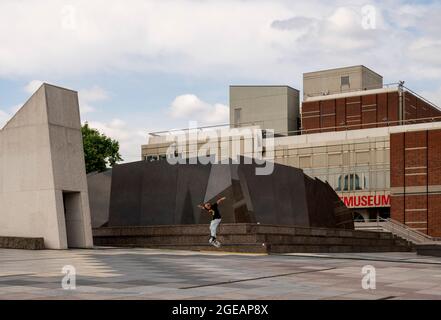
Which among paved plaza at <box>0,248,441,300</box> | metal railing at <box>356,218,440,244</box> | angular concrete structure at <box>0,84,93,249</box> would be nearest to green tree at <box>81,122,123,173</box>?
metal railing at <box>356,218,440,244</box>

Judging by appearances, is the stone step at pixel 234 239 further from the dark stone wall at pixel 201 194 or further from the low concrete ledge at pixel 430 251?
the low concrete ledge at pixel 430 251

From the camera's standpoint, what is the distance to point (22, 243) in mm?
27078

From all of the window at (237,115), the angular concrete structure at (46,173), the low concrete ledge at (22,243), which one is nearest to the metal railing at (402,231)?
the angular concrete structure at (46,173)

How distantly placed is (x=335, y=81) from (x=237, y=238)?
238 ft

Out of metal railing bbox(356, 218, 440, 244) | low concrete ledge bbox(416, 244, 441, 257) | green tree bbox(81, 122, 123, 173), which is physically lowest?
metal railing bbox(356, 218, 440, 244)

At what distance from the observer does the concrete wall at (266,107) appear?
97625 millimetres

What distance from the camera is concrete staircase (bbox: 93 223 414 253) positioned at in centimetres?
2741

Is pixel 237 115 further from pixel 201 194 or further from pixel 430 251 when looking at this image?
pixel 201 194

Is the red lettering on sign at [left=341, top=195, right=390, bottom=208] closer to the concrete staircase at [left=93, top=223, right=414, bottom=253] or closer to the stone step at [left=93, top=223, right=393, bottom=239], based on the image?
the concrete staircase at [left=93, top=223, right=414, bottom=253]

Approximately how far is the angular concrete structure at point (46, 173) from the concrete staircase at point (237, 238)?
3072 mm

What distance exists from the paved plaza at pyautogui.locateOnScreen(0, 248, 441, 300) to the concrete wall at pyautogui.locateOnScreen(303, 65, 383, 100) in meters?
79.4
